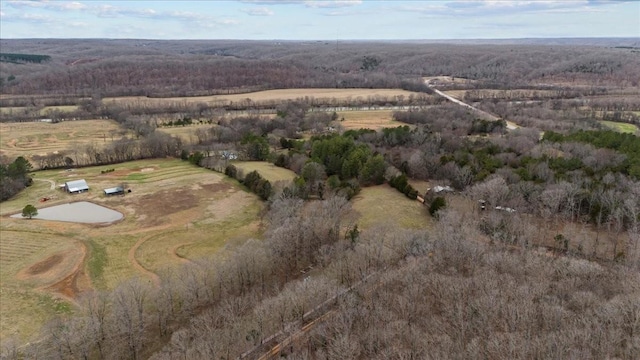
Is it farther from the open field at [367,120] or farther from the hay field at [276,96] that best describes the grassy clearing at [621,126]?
the hay field at [276,96]

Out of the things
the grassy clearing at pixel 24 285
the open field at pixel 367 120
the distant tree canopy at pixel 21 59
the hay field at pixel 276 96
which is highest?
the distant tree canopy at pixel 21 59

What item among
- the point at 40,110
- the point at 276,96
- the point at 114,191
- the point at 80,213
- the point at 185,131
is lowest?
the point at 80,213

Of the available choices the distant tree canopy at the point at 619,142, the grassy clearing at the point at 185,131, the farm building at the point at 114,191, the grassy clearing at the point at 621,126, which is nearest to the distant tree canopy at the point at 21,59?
the grassy clearing at the point at 185,131

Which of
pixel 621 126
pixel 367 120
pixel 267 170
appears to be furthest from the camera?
pixel 367 120

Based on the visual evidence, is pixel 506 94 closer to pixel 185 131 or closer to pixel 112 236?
pixel 185 131

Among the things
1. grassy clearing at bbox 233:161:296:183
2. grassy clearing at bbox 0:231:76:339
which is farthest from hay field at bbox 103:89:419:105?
grassy clearing at bbox 0:231:76:339

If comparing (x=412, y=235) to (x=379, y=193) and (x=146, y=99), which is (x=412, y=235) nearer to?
(x=379, y=193)

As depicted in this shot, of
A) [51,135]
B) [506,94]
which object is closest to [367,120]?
[506,94]

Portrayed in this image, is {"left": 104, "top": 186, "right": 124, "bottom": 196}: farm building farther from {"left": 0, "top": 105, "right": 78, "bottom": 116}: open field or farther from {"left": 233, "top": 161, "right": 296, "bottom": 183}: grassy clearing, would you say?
{"left": 0, "top": 105, "right": 78, "bottom": 116}: open field
